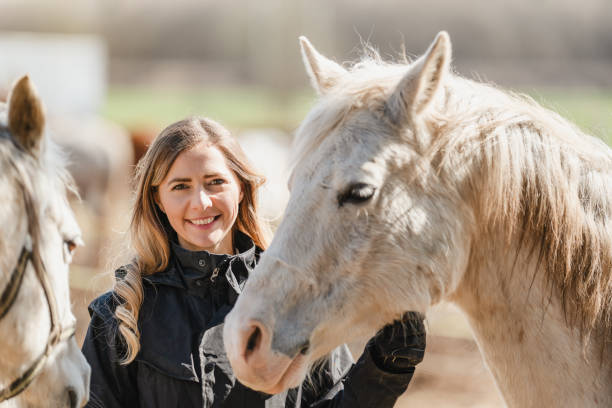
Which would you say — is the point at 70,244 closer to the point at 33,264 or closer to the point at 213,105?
the point at 33,264

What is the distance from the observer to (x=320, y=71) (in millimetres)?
2240

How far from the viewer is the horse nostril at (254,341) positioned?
6.21 ft

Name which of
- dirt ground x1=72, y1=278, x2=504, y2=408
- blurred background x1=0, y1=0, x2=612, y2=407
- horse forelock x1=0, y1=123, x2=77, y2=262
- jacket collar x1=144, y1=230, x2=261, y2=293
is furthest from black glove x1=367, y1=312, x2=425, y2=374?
blurred background x1=0, y1=0, x2=612, y2=407

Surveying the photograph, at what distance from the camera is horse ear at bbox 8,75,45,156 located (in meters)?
1.73

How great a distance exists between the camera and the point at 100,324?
2.38m

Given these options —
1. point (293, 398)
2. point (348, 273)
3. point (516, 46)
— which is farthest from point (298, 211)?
point (516, 46)

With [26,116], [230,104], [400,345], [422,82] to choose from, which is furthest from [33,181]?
[230,104]

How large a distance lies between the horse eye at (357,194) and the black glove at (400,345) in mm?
466

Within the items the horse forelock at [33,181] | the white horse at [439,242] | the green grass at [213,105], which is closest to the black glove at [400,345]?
the white horse at [439,242]

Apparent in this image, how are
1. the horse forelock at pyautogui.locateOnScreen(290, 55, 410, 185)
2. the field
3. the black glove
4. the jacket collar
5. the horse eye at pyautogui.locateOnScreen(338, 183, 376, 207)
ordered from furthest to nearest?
the field < the jacket collar < the black glove < the horse forelock at pyautogui.locateOnScreen(290, 55, 410, 185) < the horse eye at pyautogui.locateOnScreen(338, 183, 376, 207)

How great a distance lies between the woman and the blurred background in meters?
8.36

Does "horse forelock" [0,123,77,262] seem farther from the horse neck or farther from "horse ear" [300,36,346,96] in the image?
the horse neck

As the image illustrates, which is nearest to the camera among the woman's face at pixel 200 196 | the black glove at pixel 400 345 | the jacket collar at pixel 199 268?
the black glove at pixel 400 345

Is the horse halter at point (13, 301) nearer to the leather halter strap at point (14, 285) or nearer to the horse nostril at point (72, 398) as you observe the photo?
the leather halter strap at point (14, 285)
